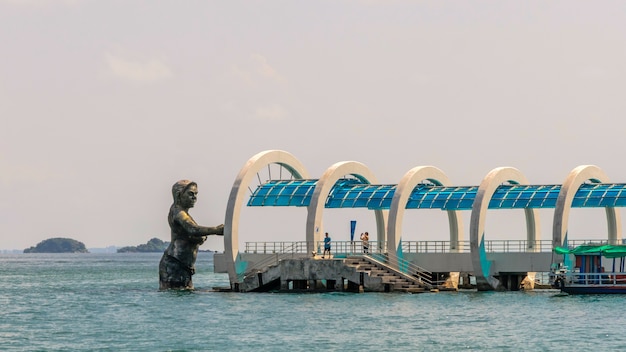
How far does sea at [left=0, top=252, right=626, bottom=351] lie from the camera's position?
57.0 m

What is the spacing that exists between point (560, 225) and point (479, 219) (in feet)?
15.3

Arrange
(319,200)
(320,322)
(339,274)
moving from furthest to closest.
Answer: (319,200)
(339,274)
(320,322)

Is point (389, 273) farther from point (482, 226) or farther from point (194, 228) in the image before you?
point (194, 228)

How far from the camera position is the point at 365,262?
8081cm

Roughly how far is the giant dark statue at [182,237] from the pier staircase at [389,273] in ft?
29.9

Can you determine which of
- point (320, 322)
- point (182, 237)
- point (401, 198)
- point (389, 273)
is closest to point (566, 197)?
point (401, 198)

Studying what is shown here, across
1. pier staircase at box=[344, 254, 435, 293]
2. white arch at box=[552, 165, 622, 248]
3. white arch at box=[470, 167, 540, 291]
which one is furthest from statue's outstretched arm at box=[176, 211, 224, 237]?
white arch at box=[552, 165, 622, 248]

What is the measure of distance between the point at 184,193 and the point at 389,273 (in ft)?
44.3

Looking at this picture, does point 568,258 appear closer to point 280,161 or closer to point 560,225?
point 560,225

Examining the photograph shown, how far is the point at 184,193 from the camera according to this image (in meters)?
83.6

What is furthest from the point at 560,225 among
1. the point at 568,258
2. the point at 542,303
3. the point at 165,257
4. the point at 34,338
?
the point at 34,338

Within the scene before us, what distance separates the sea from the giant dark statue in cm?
115

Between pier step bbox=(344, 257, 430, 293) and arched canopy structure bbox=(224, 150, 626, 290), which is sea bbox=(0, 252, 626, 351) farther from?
arched canopy structure bbox=(224, 150, 626, 290)

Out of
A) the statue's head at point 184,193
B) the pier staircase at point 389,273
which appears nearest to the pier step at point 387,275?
the pier staircase at point 389,273
